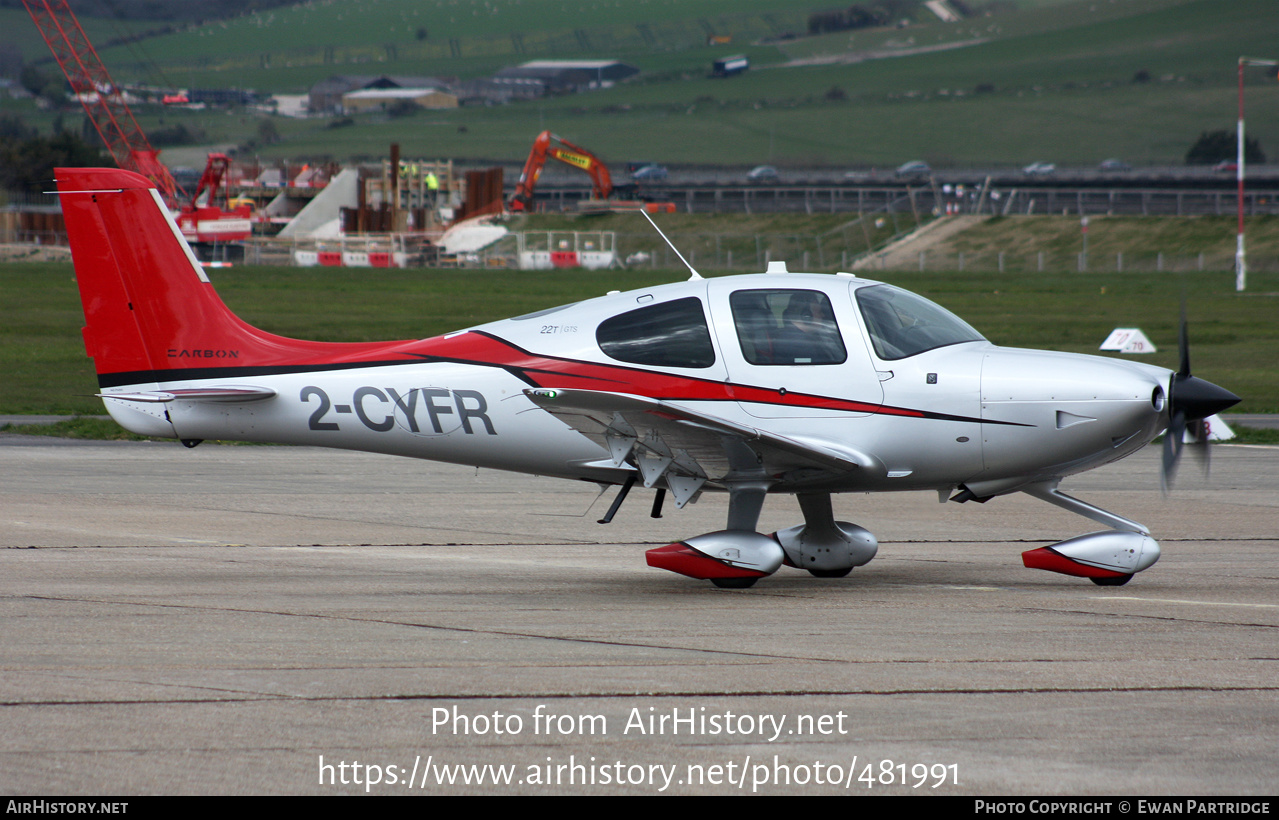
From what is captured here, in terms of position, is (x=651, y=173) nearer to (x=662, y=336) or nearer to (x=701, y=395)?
(x=662, y=336)

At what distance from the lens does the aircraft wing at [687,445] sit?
8.78 metres

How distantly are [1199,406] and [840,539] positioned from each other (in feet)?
9.42

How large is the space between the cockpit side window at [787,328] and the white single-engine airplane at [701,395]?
0.6 inches

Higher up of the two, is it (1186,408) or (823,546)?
(1186,408)

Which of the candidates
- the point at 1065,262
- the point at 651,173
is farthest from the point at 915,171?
the point at 1065,262

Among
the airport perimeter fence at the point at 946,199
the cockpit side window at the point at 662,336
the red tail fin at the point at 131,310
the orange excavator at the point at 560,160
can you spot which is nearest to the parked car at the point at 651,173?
the airport perimeter fence at the point at 946,199

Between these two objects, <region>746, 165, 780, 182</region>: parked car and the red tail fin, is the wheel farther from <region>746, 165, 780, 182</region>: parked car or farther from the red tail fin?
<region>746, 165, 780, 182</region>: parked car

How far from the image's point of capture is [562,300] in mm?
46062

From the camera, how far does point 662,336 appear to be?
9812 mm

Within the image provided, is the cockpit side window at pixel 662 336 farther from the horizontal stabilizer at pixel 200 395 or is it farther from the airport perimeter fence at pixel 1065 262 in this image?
the airport perimeter fence at pixel 1065 262

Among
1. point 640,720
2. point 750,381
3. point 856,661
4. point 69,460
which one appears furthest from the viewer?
point 69,460

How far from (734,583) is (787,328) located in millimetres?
1957
